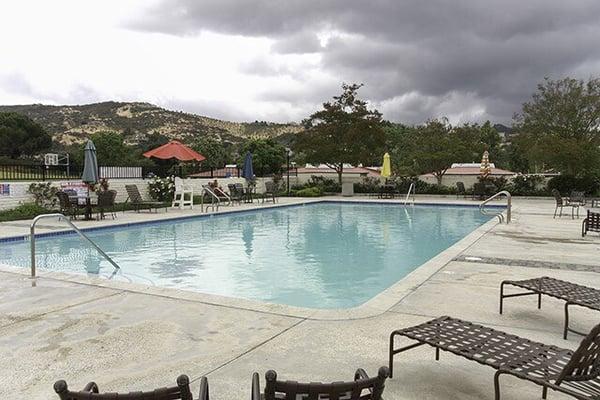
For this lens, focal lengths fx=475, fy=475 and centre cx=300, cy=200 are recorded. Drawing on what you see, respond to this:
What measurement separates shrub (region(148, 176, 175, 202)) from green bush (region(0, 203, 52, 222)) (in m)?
4.71

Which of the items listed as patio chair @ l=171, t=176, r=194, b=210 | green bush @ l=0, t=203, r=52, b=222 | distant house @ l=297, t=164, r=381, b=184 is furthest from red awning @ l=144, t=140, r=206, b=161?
distant house @ l=297, t=164, r=381, b=184

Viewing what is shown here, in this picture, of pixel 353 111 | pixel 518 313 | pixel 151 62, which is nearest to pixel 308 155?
pixel 353 111

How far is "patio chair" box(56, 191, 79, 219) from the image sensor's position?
13.0 metres

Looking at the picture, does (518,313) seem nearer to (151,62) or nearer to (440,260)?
(440,260)

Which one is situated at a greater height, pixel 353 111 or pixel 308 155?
pixel 353 111

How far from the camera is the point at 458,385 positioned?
3119 mm

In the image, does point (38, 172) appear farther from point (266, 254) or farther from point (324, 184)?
point (324, 184)

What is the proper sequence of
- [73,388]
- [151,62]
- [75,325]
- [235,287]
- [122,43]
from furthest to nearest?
[151,62] → [122,43] → [235,287] → [75,325] → [73,388]

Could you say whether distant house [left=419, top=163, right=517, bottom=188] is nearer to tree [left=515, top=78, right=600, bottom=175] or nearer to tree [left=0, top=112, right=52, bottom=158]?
tree [left=515, top=78, right=600, bottom=175]

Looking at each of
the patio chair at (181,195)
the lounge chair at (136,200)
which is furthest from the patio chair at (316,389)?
the patio chair at (181,195)

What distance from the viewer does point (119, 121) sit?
57.8 m

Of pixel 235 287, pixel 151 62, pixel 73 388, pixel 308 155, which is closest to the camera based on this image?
pixel 73 388

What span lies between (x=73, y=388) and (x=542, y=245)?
8754mm

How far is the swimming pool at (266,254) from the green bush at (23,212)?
9.68 feet
